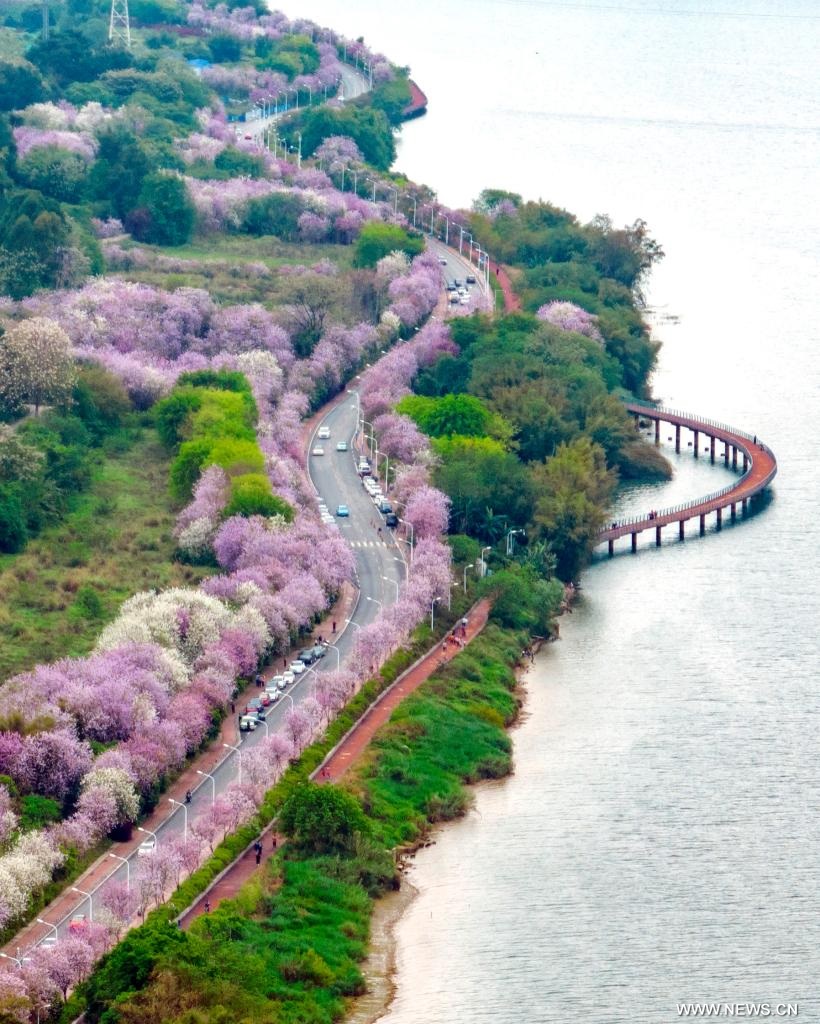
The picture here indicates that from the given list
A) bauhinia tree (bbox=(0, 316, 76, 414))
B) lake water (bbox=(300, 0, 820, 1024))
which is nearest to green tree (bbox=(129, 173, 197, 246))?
lake water (bbox=(300, 0, 820, 1024))

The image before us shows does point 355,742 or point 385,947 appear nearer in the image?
point 385,947

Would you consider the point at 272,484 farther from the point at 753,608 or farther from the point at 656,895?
the point at 656,895

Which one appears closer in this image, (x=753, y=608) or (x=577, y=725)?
(x=577, y=725)

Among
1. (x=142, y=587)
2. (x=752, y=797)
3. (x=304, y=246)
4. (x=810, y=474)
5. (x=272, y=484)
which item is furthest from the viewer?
(x=304, y=246)

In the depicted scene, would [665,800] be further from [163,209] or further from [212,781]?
[163,209]

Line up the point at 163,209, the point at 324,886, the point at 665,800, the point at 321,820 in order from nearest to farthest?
the point at 324,886 → the point at 321,820 → the point at 665,800 → the point at 163,209

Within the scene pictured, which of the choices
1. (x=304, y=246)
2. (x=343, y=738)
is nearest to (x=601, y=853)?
(x=343, y=738)

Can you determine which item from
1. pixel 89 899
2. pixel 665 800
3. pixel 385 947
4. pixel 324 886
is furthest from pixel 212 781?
pixel 665 800

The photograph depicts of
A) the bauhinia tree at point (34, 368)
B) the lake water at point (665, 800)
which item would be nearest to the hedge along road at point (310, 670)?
the lake water at point (665, 800)
